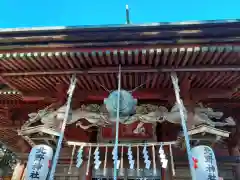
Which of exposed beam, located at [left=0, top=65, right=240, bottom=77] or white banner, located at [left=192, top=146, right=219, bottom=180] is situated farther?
exposed beam, located at [left=0, top=65, right=240, bottom=77]

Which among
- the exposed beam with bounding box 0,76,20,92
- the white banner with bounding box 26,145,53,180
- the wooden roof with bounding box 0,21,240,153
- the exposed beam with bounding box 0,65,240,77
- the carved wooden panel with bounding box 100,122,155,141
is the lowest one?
the white banner with bounding box 26,145,53,180

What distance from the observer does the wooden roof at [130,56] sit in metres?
4.48

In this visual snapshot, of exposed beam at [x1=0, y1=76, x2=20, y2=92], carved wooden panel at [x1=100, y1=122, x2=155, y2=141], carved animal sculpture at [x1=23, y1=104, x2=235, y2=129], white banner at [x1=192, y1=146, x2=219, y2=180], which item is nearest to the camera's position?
white banner at [x1=192, y1=146, x2=219, y2=180]

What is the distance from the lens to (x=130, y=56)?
4617 mm

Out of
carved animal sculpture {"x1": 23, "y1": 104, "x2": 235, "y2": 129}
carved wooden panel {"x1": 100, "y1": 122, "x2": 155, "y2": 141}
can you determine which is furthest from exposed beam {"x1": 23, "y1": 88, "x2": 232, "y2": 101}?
carved wooden panel {"x1": 100, "y1": 122, "x2": 155, "y2": 141}

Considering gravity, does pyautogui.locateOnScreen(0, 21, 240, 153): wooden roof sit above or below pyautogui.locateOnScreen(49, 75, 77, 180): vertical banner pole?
above

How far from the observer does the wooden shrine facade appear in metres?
4.50

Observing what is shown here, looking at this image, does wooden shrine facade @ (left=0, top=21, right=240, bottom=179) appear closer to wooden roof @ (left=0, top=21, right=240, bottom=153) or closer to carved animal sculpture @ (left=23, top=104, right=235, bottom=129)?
wooden roof @ (left=0, top=21, right=240, bottom=153)

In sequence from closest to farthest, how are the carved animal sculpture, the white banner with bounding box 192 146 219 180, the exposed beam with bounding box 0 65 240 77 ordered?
the white banner with bounding box 192 146 219 180 → the exposed beam with bounding box 0 65 240 77 → the carved animal sculpture

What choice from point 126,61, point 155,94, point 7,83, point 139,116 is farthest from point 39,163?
point 155,94

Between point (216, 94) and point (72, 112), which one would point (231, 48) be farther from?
point (72, 112)

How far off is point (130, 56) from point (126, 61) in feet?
0.76

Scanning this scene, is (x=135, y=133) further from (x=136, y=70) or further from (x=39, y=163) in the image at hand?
(x=39, y=163)

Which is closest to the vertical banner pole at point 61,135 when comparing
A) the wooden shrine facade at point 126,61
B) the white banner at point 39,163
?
the wooden shrine facade at point 126,61
